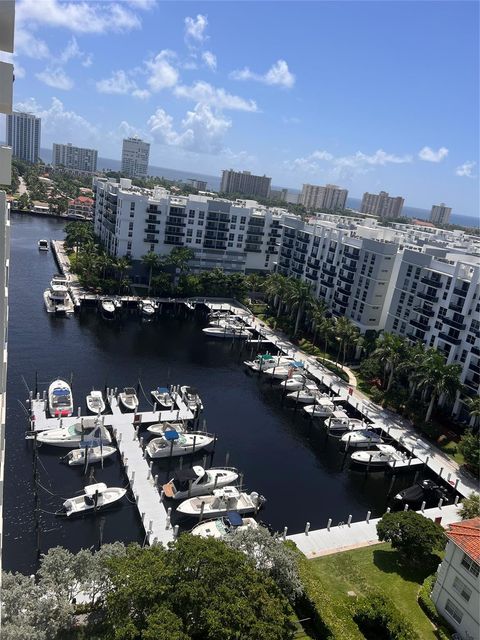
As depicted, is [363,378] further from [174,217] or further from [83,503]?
[174,217]

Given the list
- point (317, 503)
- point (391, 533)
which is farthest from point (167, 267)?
point (391, 533)

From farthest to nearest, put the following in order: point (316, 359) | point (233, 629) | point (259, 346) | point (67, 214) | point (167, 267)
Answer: point (67, 214) < point (167, 267) < point (259, 346) < point (316, 359) < point (233, 629)

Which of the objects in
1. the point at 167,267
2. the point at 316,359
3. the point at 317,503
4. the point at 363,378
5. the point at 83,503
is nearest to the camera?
the point at 83,503

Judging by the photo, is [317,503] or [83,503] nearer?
[83,503]

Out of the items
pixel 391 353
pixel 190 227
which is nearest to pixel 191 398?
pixel 391 353

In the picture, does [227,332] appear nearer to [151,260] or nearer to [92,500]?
[151,260]

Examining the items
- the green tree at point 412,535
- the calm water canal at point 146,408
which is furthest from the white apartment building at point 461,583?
the calm water canal at point 146,408
